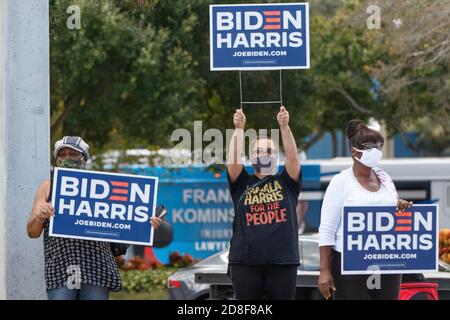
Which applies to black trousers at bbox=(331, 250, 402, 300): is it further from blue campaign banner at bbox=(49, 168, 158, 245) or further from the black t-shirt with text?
blue campaign banner at bbox=(49, 168, 158, 245)

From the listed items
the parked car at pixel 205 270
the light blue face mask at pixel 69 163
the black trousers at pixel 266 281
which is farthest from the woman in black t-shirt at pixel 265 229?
the parked car at pixel 205 270

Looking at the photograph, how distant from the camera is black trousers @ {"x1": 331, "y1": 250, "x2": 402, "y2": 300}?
6434 millimetres

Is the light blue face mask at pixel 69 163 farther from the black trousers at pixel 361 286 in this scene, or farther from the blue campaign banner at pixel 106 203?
the black trousers at pixel 361 286

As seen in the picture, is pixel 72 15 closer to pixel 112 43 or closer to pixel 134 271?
pixel 112 43

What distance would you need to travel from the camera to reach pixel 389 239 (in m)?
6.48

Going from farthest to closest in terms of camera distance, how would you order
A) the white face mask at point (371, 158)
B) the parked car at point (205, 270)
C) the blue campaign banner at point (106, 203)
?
the parked car at point (205, 270) → the white face mask at point (371, 158) → the blue campaign banner at point (106, 203)

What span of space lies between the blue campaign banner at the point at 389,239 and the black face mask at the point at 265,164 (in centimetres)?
56

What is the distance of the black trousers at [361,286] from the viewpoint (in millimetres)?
6434

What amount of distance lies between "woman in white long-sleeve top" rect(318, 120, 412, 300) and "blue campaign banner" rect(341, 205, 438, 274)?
6 centimetres

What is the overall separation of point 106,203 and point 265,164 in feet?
3.49

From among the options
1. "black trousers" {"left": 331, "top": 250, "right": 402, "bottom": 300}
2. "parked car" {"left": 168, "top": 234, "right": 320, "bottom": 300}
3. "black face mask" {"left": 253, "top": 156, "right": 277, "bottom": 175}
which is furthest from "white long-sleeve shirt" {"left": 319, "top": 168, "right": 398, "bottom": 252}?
"parked car" {"left": 168, "top": 234, "right": 320, "bottom": 300}

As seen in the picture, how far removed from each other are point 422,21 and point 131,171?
6.50m

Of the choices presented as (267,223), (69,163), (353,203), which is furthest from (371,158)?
(69,163)

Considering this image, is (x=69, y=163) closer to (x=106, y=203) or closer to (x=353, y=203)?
(x=106, y=203)
